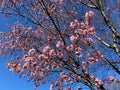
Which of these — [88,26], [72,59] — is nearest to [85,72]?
[72,59]

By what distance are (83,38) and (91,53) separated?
2.65ft

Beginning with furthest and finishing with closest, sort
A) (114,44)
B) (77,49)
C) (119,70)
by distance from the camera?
(114,44) < (119,70) < (77,49)

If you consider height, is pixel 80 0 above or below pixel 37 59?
above

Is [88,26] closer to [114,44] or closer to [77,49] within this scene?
[77,49]

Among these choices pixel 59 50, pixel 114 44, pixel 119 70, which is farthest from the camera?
pixel 114 44

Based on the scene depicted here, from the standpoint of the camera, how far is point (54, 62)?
7910 mm

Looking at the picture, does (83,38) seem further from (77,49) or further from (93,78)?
(93,78)

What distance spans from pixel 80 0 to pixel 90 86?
9.17 ft

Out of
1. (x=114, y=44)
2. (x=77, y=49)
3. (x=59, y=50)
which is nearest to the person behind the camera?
(x=77, y=49)

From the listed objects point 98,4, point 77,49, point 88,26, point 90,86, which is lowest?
point 90,86

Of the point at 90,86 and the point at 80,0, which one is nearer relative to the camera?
the point at 90,86

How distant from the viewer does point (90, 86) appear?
823 centimetres

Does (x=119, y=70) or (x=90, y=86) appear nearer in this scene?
(x=90, y=86)

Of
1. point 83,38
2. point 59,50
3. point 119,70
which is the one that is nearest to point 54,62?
point 59,50
